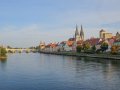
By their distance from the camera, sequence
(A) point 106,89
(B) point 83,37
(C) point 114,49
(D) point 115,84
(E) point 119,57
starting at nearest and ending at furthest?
1. (A) point 106,89
2. (D) point 115,84
3. (E) point 119,57
4. (C) point 114,49
5. (B) point 83,37

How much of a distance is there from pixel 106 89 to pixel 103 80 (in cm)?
579

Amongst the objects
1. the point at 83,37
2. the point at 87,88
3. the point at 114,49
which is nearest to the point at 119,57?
the point at 114,49

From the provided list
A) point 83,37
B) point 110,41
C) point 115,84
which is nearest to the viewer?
point 115,84

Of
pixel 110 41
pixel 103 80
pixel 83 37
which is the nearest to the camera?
pixel 103 80

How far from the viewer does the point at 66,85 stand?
31.1 meters

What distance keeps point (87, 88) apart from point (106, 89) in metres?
1.69

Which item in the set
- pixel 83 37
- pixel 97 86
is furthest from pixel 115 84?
pixel 83 37

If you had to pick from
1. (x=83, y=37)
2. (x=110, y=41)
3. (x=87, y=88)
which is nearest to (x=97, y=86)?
(x=87, y=88)

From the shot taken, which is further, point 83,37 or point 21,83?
point 83,37

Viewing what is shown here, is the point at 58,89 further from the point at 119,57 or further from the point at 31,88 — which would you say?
the point at 119,57

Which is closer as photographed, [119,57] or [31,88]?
[31,88]

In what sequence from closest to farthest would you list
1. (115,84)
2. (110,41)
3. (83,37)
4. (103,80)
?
(115,84) → (103,80) → (110,41) → (83,37)

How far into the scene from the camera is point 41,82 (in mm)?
32750

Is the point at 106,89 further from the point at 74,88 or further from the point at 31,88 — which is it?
the point at 31,88
